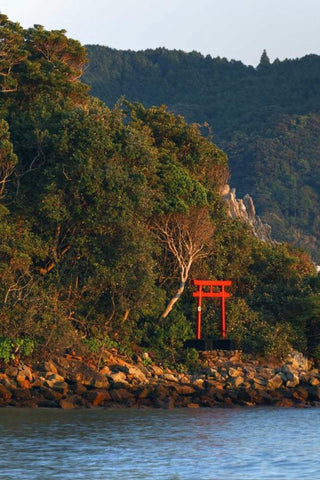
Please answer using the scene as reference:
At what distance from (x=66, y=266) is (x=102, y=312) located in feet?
8.17

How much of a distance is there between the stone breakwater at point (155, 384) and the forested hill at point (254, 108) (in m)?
62.5

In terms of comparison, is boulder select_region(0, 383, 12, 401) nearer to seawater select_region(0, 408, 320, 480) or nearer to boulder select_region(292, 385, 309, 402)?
seawater select_region(0, 408, 320, 480)

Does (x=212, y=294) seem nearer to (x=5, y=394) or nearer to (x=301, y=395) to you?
(x=301, y=395)

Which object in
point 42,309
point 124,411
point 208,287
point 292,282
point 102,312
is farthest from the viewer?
point 292,282

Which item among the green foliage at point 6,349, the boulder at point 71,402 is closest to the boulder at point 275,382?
the boulder at point 71,402

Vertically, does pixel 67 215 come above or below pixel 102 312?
above

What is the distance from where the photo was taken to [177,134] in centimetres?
4666

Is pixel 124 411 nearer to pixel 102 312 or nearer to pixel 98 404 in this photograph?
pixel 98 404

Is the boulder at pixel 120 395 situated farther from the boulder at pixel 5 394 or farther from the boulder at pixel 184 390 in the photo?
the boulder at pixel 5 394

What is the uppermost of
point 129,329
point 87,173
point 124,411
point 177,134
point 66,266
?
point 177,134

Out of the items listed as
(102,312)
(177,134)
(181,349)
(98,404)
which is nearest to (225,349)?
(181,349)

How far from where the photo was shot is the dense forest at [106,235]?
3797cm

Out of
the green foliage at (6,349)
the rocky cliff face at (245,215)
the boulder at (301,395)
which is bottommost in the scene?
the boulder at (301,395)

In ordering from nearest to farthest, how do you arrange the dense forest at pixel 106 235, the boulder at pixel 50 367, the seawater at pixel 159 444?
the seawater at pixel 159 444
the boulder at pixel 50 367
the dense forest at pixel 106 235
